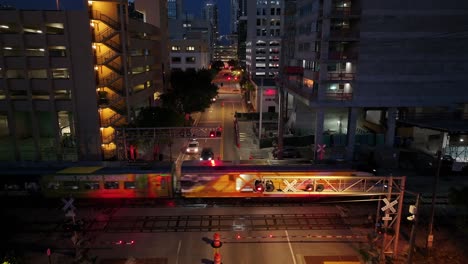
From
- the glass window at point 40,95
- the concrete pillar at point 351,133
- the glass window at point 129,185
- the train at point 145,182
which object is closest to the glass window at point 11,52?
the glass window at point 40,95

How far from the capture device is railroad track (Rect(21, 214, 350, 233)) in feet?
82.9

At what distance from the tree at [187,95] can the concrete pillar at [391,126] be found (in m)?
37.2

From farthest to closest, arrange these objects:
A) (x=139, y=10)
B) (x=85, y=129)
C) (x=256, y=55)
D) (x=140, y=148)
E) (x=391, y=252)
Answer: (x=256, y=55), (x=139, y=10), (x=140, y=148), (x=85, y=129), (x=391, y=252)

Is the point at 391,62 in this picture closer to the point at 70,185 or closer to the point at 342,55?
the point at 342,55

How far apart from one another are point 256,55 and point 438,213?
105 metres

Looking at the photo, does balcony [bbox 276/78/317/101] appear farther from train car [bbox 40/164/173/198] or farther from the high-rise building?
the high-rise building

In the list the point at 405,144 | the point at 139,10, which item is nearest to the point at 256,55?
the point at 139,10

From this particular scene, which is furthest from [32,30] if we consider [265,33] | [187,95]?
[265,33]

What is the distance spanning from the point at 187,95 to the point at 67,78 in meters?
28.4

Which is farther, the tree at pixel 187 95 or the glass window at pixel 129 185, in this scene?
the tree at pixel 187 95

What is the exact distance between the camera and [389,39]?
40531mm

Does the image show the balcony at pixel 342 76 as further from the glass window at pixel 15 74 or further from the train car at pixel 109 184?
the glass window at pixel 15 74

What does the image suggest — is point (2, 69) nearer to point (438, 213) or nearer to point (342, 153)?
point (342, 153)

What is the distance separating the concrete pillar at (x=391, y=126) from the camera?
43.3 m
